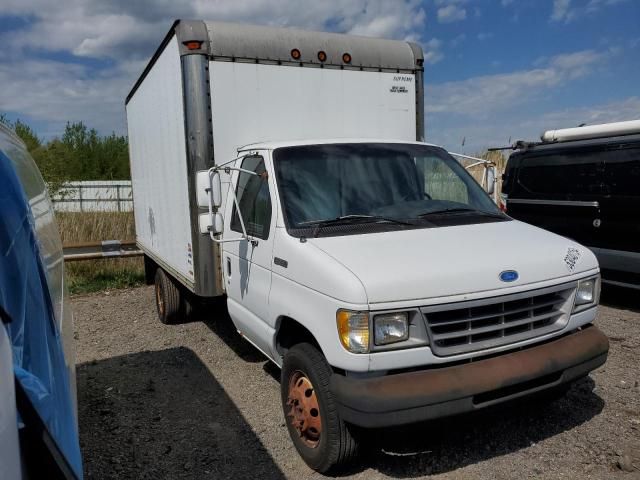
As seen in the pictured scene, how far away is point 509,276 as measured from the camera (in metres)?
3.29

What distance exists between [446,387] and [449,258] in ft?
2.50

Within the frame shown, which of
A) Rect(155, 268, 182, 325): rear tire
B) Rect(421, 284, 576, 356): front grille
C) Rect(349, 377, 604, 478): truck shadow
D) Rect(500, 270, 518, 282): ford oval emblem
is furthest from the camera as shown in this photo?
Rect(155, 268, 182, 325): rear tire

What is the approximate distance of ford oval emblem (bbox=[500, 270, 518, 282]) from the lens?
129 inches

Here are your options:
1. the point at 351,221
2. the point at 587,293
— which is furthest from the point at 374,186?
the point at 587,293

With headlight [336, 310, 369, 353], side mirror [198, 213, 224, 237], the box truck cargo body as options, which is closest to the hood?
headlight [336, 310, 369, 353]

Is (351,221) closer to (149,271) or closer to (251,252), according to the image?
(251,252)

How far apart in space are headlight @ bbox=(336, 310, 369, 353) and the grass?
8.02 metres

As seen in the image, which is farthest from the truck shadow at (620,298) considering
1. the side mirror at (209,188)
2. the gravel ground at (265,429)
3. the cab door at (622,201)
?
the side mirror at (209,188)

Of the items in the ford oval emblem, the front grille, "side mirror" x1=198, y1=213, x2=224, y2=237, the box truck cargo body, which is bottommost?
the front grille

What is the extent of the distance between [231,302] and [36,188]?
2.00 meters

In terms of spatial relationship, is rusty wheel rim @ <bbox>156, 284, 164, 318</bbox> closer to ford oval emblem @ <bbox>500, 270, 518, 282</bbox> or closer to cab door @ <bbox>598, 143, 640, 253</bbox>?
ford oval emblem @ <bbox>500, 270, 518, 282</bbox>

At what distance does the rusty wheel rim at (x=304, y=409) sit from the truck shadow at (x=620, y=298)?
566cm

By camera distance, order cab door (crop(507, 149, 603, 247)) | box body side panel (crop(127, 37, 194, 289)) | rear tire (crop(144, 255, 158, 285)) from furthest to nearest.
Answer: rear tire (crop(144, 255, 158, 285)), cab door (crop(507, 149, 603, 247)), box body side panel (crop(127, 37, 194, 289))

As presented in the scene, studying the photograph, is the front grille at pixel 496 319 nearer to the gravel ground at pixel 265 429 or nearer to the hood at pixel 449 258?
the hood at pixel 449 258
